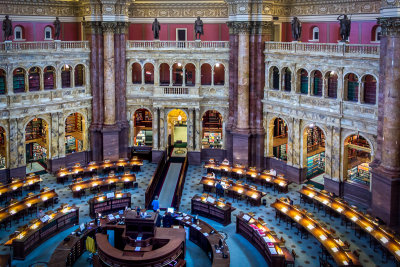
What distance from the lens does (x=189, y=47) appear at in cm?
4106

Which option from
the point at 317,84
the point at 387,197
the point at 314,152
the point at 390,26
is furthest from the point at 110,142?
the point at 390,26

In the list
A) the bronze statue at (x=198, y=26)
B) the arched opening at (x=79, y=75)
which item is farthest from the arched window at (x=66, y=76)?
the bronze statue at (x=198, y=26)

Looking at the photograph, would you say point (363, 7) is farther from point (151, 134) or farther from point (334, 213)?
point (151, 134)

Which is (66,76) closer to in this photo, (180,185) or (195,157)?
(195,157)

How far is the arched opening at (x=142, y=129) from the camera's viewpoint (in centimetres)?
4609

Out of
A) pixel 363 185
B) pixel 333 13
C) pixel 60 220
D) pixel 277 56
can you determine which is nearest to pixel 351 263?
pixel 363 185

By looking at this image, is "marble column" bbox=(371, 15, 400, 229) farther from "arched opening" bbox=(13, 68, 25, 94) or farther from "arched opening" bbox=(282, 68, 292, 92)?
"arched opening" bbox=(13, 68, 25, 94)

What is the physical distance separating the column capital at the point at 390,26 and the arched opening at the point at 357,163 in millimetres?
8375

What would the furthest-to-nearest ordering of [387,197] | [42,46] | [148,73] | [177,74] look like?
1. [148,73]
2. [177,74]
3. [42,46]
4. [387,197]

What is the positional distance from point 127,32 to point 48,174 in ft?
45.9

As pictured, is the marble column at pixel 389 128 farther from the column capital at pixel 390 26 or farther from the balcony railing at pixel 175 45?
the balcony railing at pixel 175 45

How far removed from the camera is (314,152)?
40812 mm

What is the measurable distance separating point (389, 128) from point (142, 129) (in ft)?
81.3

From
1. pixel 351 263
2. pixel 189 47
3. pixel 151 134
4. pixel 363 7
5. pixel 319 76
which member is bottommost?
pixel 351 263
